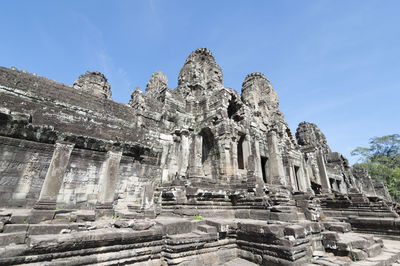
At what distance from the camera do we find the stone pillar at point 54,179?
4.82 m

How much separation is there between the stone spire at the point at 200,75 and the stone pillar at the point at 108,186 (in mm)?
7218

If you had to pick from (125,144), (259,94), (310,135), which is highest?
(259,94)

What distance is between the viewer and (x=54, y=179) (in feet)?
17.2

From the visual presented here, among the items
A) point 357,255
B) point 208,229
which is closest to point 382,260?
point 357,255

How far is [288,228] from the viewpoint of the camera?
405 cm

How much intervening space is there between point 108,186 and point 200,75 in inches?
405

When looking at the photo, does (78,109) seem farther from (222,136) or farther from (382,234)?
(382,234)

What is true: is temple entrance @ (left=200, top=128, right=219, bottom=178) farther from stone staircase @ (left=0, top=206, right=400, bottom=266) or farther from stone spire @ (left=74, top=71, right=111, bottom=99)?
stone spire @ (left=74, top=71, right=111, bottom=99)

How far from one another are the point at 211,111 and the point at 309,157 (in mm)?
13507

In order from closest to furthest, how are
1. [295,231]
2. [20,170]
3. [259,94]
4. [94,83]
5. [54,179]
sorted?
[295,231]
[54,179]
[20,170]
[94,83]
[259,94]

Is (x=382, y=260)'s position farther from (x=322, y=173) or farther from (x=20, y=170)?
(x=322, y=173)

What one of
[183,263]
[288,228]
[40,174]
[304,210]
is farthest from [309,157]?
[40,174]

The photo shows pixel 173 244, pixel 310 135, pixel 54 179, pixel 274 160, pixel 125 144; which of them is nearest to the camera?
pixel 173 244

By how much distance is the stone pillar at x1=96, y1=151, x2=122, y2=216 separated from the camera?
6032 millimetres
